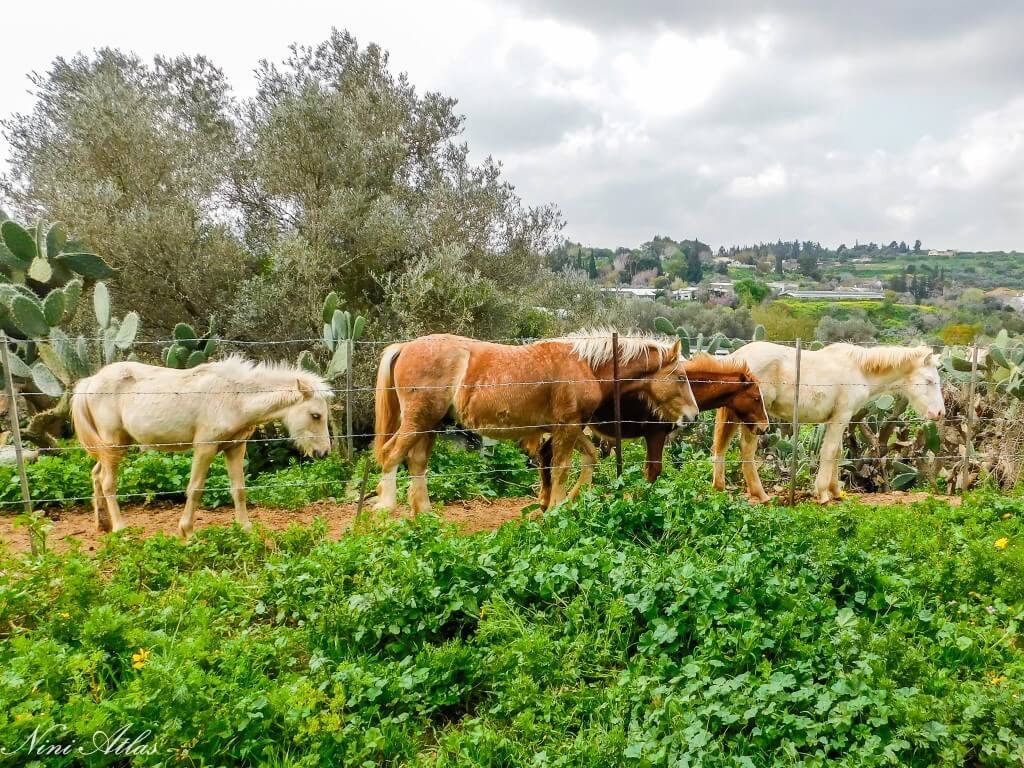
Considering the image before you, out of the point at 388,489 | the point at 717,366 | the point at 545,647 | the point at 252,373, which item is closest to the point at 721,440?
the point at 717,366

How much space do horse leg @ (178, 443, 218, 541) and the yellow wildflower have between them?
2.43 m

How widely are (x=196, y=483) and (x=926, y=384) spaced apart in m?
7.72

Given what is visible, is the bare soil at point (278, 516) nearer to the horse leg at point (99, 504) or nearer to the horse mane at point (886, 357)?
the horse leg at point (99, 504)

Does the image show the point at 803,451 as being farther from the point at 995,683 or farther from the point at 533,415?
the point at 995,683

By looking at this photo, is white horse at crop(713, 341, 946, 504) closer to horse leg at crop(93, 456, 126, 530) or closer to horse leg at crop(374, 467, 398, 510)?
horse leg at crop(374, 467, 398, 510)

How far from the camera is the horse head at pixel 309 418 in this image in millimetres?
6137

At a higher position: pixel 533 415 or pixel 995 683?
pixel 533 415

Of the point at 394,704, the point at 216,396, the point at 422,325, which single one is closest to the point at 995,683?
the point at 394,704

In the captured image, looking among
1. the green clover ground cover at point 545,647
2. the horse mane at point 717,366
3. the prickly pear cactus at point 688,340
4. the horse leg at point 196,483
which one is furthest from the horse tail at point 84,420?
the prickly pear cactus at point 688,340

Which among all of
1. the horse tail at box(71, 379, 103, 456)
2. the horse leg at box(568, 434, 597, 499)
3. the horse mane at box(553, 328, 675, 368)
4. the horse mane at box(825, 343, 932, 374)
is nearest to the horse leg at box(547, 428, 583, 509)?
the horse leg at box(568, 434, 597, 499)

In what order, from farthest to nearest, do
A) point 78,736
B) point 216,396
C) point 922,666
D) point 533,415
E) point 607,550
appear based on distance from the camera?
point 533,415 < point 216,396 < point 607,550 < point 922,666 < point 78,736

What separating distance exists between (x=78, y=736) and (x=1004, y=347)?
413 inches

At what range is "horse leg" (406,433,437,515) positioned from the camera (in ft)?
21.5

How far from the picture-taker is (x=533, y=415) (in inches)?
258
